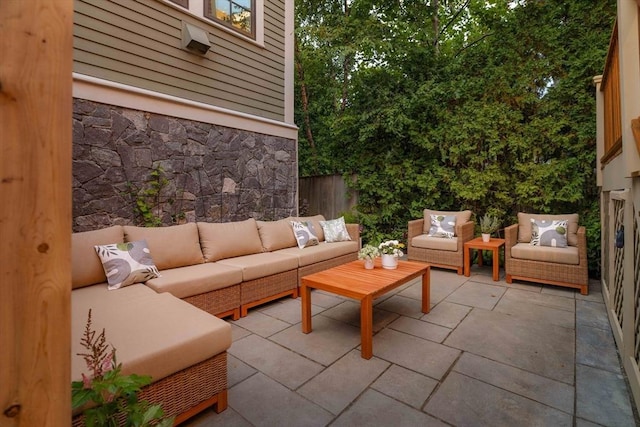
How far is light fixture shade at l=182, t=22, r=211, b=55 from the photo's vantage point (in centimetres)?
404

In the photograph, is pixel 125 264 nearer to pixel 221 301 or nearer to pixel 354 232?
pixel 221 301

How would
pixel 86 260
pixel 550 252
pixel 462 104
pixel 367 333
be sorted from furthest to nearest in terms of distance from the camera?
pixel 462 104 → pixel 550 252 → pixel 86 260 → pixel 367 333

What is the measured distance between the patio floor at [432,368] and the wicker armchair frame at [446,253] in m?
1.13

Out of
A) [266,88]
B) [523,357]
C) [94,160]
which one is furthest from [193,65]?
[523,357]

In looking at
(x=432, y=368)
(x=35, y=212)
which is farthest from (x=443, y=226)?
(x=35, y=212)

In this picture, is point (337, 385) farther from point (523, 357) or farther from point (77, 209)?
point (77, 209)

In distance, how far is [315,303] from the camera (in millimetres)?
3348

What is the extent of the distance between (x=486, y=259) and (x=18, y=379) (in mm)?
5325

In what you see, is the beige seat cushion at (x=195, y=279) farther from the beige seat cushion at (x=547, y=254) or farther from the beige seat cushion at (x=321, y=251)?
the beige seat cushion at (x=547, y=254)

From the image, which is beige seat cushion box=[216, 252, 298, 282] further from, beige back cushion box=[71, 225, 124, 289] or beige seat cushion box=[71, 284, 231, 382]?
beige back cushion box=[71, 225, 124, 289]

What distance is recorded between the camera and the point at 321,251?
12.7ft

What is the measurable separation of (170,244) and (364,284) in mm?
1836

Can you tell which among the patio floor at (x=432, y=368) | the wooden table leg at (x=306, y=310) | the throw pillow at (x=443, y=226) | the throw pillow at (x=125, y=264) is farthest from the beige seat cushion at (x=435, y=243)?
the throw pillow at (x=125, y=264)

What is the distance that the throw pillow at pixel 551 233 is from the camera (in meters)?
3.81
